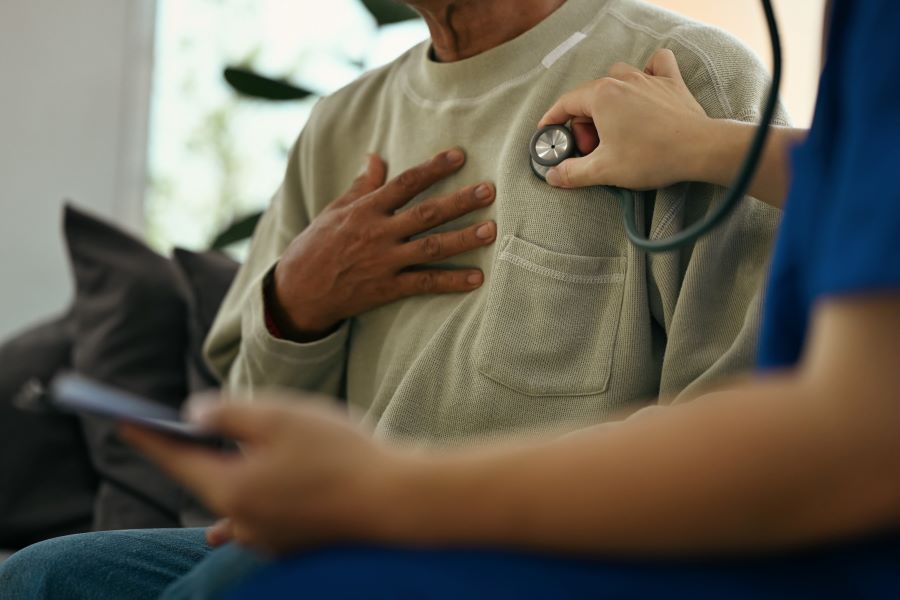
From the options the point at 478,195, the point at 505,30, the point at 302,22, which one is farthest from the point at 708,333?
the point at 302,22

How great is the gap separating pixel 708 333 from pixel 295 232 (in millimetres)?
645

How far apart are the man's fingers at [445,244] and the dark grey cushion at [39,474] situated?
1081 millimetres

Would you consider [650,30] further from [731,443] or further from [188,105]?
[188,105]

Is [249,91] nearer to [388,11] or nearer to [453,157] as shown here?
[388,11]

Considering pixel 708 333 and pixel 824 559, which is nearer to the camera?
pixel 824 559

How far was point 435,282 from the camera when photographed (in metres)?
1.22

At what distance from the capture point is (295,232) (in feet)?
4.80

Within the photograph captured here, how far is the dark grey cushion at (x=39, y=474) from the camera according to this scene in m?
1.96

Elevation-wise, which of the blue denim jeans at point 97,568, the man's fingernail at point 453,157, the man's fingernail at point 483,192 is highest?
the man's fingernail at point 453,157

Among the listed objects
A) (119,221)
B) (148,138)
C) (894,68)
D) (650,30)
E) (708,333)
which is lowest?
(119,221)

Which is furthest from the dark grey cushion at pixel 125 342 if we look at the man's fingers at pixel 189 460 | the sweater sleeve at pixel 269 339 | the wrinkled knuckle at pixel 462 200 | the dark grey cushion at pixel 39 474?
the man's fingers at pixel 189 460

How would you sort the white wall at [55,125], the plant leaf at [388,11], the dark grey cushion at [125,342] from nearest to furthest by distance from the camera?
the dark grey cushion at [125,342]
the plant leaf at [388,11]
the white wall at [55,125]

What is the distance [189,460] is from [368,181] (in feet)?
2.57

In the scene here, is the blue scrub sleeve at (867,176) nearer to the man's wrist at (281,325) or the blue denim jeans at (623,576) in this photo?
the blue denim jeans at (623,576)
